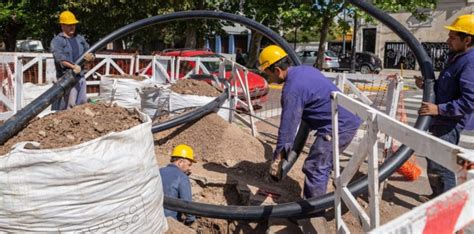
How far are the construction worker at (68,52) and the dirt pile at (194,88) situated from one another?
5.46 ft

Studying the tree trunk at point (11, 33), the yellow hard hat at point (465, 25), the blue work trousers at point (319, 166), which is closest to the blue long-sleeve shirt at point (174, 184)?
the blue work trousers at point (319, 166)

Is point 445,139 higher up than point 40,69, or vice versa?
point 40,69

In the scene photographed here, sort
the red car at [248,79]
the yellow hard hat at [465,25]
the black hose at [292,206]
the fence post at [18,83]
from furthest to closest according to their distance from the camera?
the red car at [248,79] < the fence post at [18,83] < the yellow hard hat at [465,25] < the black hose at [292,206]

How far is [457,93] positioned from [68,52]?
481 centimetres

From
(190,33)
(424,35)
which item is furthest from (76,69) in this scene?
(424,35)

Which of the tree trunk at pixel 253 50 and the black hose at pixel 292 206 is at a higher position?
the tree trunk at pixel 253 50

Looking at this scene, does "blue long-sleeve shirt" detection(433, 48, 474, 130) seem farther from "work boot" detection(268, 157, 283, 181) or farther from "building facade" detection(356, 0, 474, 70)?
"building facade" detection(356, 0, 474, 70)

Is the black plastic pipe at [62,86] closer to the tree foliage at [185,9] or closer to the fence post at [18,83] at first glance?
the fence post at [18,83]

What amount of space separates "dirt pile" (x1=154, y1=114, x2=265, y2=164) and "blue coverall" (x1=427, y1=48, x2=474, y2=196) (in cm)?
257

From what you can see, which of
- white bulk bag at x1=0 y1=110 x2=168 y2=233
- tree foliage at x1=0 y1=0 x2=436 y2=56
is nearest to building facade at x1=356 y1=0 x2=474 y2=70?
tree foliage at x1=0 y1=0 x2=436 y2=56

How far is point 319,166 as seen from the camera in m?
3.86

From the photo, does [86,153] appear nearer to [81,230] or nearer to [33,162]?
[33,162]

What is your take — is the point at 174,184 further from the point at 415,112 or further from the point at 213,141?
the point at 415,112

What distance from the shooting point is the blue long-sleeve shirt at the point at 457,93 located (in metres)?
3.65
